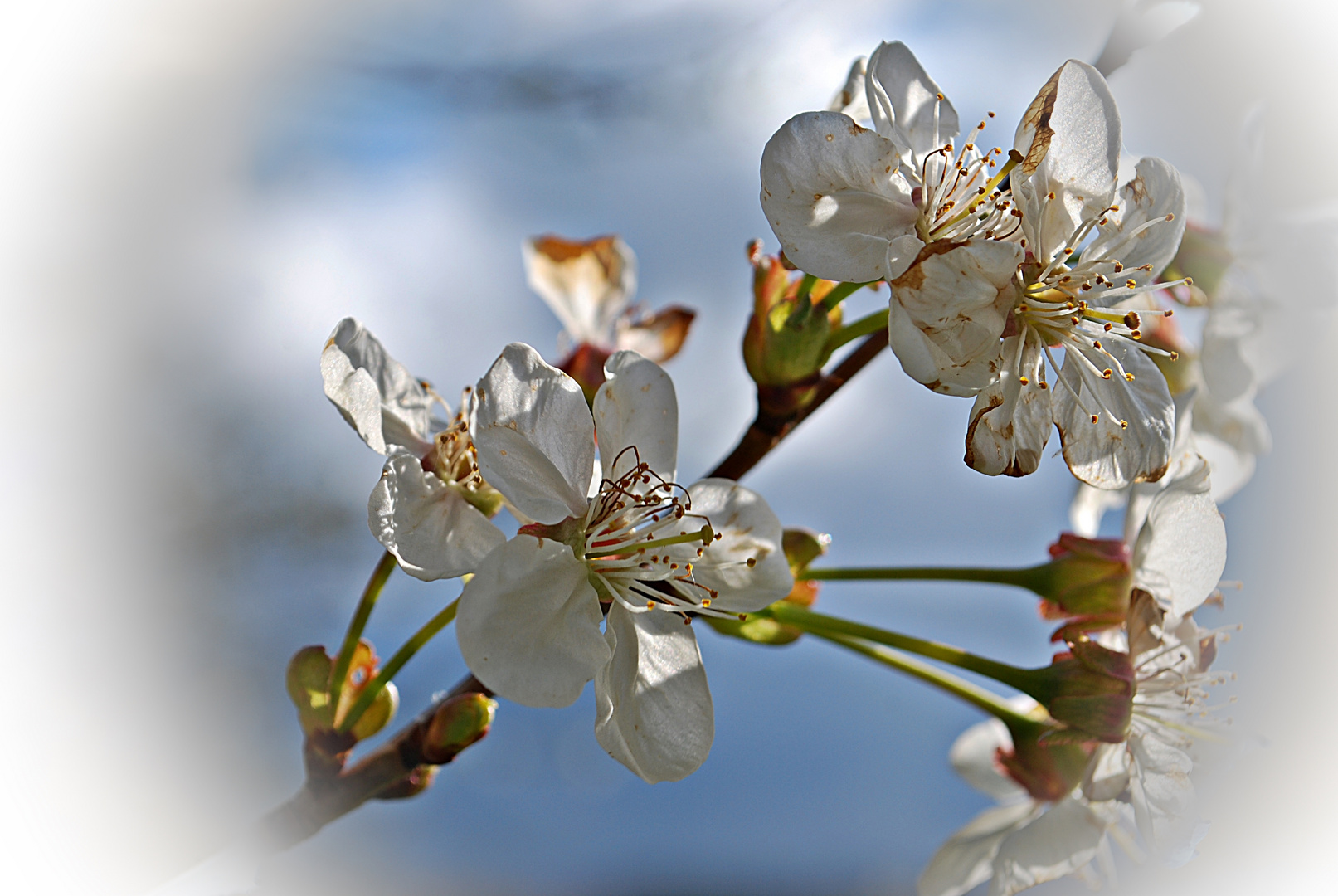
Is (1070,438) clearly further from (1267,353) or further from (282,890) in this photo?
(282,890)

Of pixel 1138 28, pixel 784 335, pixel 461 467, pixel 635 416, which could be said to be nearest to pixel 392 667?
pixel 461 467

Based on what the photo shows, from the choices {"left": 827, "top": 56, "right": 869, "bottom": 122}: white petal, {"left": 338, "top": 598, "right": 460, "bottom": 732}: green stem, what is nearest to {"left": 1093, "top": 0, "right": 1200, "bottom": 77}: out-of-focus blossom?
{"left": 827, "top": 56, "right": 869, "bottom": 122}: white petal

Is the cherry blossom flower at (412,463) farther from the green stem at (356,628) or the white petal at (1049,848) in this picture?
the white petal at (1049,848)

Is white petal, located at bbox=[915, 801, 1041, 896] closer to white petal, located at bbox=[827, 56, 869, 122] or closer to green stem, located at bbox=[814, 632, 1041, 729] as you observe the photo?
green stem, located at bbox=[814, 632, 1041, 729]

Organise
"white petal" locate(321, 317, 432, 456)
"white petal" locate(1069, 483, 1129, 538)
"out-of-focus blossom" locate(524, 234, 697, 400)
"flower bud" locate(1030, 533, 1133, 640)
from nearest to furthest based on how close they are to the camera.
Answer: "white petal" locate(321, 317, 432, 456) → "flower bud" locate(1030, 533, 1133, 640) → "white petal" locate(1069, 483, 1129, 538) → "out-of-focus blossom" locate(524, 234, 697, 400)

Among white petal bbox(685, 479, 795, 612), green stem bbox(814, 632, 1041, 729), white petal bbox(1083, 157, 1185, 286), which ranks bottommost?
green stem bbox(814, 632, 1041, 729)

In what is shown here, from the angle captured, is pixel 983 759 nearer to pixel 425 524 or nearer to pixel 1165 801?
pixel 1165 801
